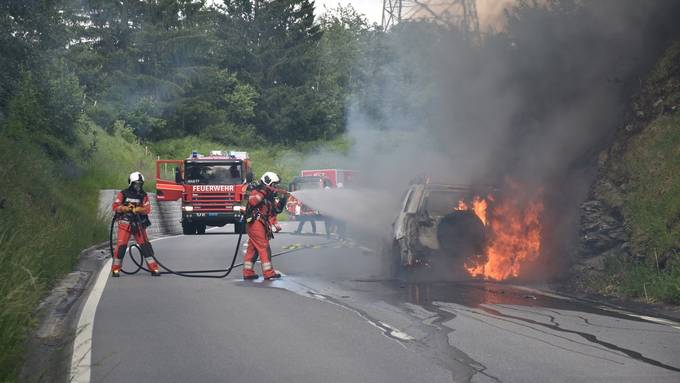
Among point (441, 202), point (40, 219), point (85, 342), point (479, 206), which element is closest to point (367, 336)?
point (85, 342)

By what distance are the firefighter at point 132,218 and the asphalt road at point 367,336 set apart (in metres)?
1.75

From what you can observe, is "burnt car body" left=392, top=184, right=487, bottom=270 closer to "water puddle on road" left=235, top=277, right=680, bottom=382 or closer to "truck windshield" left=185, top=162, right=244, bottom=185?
"water puddle on road" left=235, top=277, right=680, bottom=382

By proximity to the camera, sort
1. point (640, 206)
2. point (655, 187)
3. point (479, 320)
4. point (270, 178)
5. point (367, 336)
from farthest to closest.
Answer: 1. point (270, 178)
2. point (655, 187)
3. point (640, 206)
4. point (479, 320)
5. point (367, 336)

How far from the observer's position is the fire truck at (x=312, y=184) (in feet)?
104

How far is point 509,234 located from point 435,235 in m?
1.84

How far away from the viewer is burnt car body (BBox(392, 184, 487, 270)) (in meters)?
13.5

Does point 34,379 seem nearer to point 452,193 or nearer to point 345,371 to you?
point 345,371

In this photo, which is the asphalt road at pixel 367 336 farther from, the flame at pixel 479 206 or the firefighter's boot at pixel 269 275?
the flame at pixel 479 206

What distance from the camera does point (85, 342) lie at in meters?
8.47

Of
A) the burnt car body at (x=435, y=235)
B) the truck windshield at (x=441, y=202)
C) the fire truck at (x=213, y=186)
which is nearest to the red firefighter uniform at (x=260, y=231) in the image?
the burnt car body at (x=435, y=235)

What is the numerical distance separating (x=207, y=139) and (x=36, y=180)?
40409 mm

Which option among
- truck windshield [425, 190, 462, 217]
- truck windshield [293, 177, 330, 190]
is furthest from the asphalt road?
truck windshield [293, 177, 330, 190]

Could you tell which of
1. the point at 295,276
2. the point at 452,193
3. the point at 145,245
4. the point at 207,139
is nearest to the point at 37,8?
the point at 145,245

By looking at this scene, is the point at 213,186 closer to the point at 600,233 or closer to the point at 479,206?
the point at 479,206
